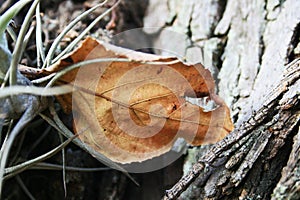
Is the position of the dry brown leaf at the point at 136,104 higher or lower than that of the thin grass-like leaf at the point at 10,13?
lower

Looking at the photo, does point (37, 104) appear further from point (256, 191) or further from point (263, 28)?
point (263, 28)

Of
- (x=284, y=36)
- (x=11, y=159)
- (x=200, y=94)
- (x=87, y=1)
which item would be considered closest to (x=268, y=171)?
(x=200, y=94)

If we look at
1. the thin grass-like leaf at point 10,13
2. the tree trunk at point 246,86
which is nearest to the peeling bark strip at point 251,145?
the tree trunk at point 246,86

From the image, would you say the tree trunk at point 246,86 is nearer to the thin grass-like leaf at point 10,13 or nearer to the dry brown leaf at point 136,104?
the dry brown leaf at point 136,104

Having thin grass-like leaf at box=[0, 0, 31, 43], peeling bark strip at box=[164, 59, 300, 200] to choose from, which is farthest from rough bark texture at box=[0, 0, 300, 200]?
thin grass-like leaf at box=[0, 0, 31, 43]

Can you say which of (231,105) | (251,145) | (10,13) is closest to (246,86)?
(231,105)

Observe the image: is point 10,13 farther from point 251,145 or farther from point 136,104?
point 251,145

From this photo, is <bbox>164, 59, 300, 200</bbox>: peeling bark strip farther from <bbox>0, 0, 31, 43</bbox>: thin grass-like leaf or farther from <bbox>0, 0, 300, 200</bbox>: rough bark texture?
<bbox>0, 0, 31, 43</bbox>: thin grass-like leaf
